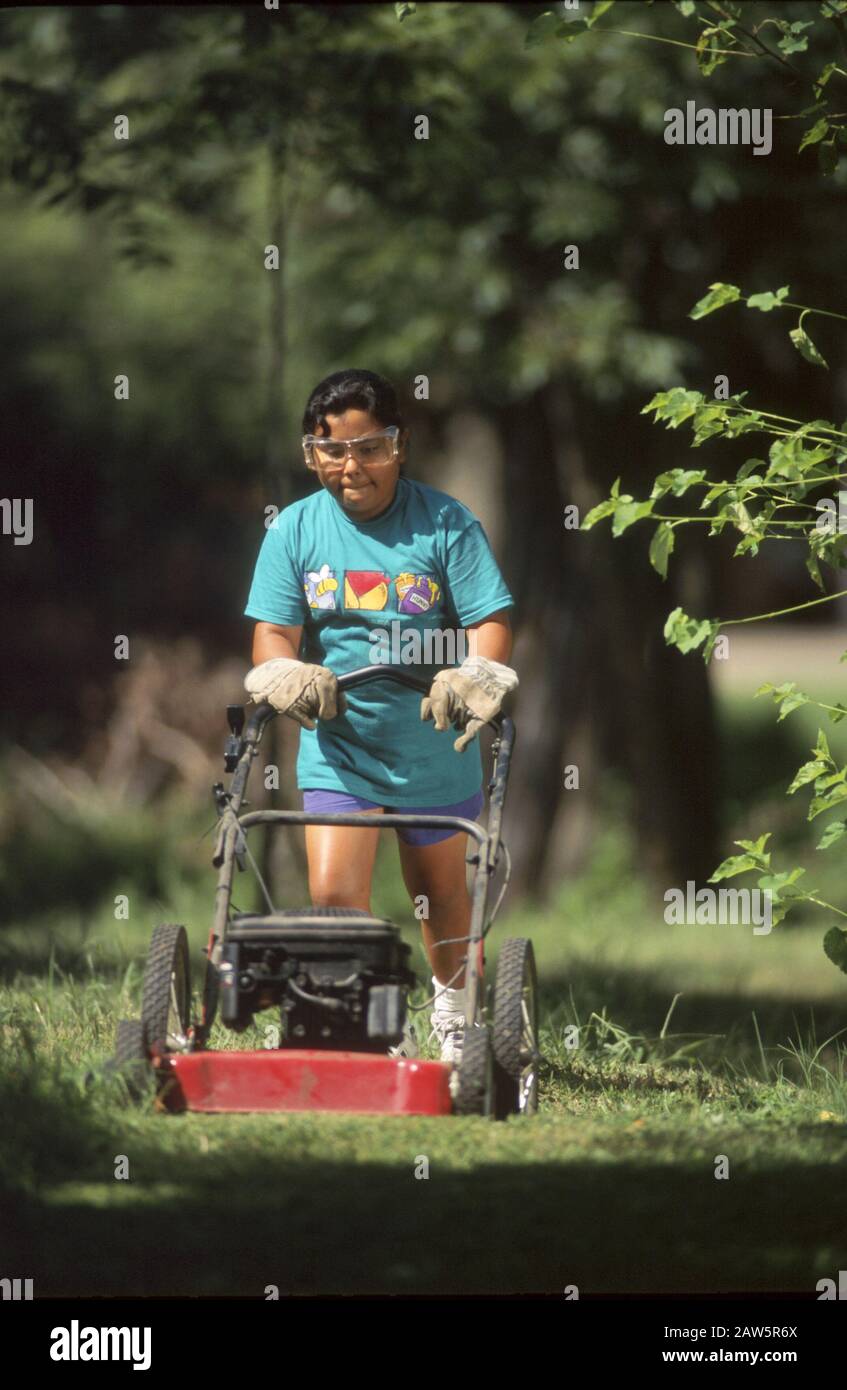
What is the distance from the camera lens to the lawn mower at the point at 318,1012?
466 centimetres

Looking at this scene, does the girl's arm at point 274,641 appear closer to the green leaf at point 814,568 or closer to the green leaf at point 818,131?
the green leaf at point 814,568

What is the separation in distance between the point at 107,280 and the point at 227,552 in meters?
4.73

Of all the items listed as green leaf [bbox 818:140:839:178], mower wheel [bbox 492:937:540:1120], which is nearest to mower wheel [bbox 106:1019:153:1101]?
mower wheel [bbox 492:937:540:1120]

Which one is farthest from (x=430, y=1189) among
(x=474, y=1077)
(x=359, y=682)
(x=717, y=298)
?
(x=717, y=298)

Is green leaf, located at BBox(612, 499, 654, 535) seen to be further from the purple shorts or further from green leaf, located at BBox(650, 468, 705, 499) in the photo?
the purple shorts

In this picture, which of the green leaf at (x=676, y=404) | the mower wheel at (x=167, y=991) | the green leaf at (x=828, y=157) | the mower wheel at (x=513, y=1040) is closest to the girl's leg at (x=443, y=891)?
the mower wheel at (x=513, y=1040)

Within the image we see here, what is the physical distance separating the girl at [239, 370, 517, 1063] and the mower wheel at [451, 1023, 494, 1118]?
683 mm

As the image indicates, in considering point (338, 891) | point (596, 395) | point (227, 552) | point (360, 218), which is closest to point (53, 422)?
point (227, 552)

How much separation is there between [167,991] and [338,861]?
690 millimetres

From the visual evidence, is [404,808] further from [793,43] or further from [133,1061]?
[793,43]

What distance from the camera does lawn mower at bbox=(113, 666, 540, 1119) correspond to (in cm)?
466

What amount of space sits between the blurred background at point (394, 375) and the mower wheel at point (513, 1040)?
2824 millimetres

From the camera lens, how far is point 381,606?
17.9ft

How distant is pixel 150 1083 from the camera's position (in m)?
4.79
